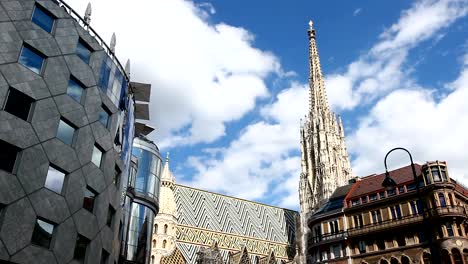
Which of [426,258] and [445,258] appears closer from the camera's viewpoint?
[445,258]

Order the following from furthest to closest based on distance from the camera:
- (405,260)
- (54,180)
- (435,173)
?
(435,173), (405,260), (54,180)

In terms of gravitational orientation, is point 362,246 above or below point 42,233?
above

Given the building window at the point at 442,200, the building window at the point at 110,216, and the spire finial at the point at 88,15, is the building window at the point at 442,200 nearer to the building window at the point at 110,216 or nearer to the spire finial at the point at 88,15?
the building window at the point at 110,216

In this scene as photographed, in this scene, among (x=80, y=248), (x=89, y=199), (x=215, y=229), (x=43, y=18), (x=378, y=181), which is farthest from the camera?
(x=215, y=229)

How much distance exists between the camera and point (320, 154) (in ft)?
314

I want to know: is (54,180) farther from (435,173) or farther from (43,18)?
(435,173)

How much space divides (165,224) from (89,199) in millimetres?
54189

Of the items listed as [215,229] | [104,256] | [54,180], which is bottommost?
[104,256]

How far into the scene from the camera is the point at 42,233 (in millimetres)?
22078

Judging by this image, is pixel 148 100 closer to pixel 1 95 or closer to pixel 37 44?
pixel 37 44

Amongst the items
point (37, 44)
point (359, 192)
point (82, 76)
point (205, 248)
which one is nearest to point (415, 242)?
point (359, 192)

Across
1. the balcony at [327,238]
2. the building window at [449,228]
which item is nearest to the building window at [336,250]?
the balcony at [327,238]

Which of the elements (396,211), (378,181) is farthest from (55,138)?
(378,181)

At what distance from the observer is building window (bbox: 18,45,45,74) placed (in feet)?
74.7
